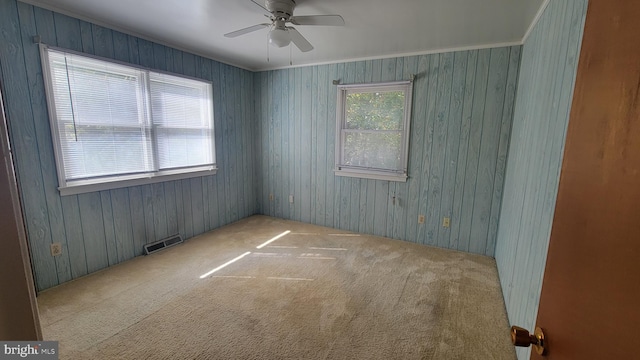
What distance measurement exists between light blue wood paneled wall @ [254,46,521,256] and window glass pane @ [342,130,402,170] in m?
0.20

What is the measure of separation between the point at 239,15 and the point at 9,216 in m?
2.24

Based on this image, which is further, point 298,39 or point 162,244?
point 162,244

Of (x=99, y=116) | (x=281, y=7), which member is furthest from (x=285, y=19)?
(x=99, y=116)

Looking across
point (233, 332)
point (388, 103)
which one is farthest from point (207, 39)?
point (233, 332)

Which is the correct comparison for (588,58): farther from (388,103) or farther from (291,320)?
(388,103)

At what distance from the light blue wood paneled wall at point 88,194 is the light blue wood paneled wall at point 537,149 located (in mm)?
3485

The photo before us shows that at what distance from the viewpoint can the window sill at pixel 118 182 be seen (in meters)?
2.45

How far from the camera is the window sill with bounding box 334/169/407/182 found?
348 centimetres

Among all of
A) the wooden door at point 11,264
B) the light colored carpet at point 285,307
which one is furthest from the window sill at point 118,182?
the wooden door at point 11,264

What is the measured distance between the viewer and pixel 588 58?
1.99ft

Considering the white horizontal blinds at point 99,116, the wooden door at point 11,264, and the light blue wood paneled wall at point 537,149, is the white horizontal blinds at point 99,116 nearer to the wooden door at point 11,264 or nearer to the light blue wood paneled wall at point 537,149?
the wooden door at point 11,264

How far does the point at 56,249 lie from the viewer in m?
2.41

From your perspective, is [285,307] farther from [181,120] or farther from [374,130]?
[181,120]

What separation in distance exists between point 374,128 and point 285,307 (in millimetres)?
2400
